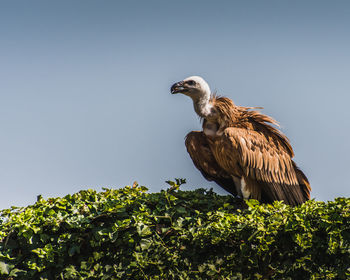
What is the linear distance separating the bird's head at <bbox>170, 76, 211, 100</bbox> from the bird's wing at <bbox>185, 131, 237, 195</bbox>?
1.78 feet

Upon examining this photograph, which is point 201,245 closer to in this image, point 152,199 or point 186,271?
point 186,271

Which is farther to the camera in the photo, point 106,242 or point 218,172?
point 218,172

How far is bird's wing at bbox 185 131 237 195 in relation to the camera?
595 centimetres

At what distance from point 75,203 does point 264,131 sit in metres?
2.82

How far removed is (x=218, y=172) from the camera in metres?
6.11

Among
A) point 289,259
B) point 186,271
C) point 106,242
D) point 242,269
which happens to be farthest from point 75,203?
point 289,259

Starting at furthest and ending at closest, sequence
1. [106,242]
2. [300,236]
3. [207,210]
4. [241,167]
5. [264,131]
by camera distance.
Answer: [264,131] → [241,167] → [207,210] → [106,242] → [300,236]

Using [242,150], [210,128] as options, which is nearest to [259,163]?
[242,150]

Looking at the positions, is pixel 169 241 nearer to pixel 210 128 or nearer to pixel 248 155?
pixel 248 155

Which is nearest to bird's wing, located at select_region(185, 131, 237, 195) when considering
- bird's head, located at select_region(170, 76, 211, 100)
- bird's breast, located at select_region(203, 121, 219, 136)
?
bird's breast, located at select_region(203, 121, 219, 136)

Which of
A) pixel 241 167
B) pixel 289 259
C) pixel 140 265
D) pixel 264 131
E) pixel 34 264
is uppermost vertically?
pixel 264 131

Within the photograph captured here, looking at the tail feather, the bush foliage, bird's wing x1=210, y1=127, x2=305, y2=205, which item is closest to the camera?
the bush foliage

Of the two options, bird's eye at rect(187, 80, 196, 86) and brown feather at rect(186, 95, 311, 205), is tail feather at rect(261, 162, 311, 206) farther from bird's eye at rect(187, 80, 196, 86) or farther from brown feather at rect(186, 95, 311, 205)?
bird's eye at rect(187, 80, 196, 86)

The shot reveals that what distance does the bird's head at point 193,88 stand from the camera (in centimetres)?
584
